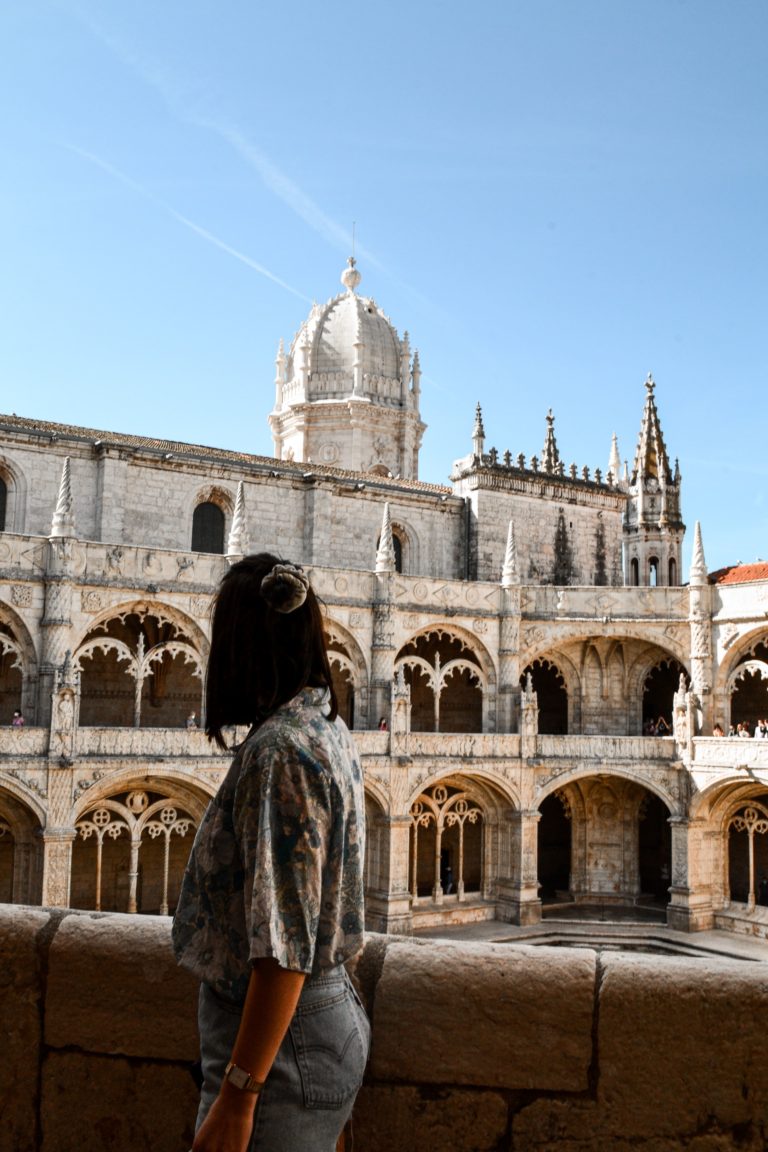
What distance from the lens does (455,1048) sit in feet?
11.4

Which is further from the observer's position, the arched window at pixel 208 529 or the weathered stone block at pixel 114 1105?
the arched window at pixel 208 529

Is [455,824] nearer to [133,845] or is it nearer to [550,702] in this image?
[550,702]

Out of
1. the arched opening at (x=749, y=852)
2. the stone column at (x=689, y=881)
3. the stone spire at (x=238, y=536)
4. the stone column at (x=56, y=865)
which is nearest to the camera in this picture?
the stone column at (x=56, y=865)

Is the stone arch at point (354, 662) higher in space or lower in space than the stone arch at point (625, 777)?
higher

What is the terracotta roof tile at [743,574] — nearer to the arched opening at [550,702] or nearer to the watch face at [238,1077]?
the arched opening at [550,702]

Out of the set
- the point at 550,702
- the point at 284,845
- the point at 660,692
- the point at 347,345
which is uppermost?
the point at 347,345

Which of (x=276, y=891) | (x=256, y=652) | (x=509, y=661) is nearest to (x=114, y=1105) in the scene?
(x=276, y=891)

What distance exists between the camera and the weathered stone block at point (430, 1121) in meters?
3.45

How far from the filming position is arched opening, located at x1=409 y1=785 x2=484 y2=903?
3000 centimetres

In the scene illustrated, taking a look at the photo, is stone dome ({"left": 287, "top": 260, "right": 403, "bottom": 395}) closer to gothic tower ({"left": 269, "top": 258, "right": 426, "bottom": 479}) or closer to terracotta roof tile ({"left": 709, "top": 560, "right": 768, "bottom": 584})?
gothic tower ({"left": 269, "top": 258, "right": 426, "bottom": 479})

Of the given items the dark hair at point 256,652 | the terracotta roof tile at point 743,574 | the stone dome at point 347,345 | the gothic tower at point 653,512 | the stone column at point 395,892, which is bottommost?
the stone column at point 395,892

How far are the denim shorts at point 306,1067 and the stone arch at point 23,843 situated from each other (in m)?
21.4

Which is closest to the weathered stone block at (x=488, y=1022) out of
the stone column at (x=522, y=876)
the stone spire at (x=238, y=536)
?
the stone spire at (x=238, y=536)

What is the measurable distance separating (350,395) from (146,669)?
19.1 m
